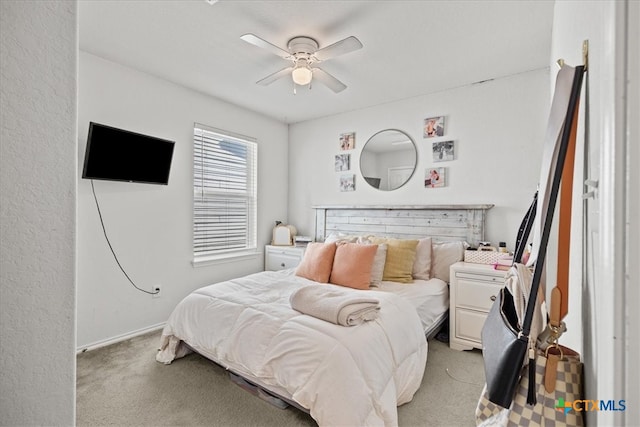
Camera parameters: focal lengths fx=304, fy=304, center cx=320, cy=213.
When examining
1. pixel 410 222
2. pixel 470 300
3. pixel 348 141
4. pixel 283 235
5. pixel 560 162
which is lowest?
pixel 470 300

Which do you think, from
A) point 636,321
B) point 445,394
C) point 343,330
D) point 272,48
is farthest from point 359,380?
point 272,48

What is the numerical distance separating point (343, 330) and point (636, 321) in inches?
56.3

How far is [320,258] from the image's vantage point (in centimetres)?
293

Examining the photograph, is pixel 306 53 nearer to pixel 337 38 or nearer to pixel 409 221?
pixel 337 38

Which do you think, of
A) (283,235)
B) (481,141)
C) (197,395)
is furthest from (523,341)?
(283,235)

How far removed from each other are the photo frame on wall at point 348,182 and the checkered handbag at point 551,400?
3.44 m

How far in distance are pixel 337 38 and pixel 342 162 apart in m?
A: 1.92

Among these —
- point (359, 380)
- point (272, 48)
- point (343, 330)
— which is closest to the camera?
point (359, 380)

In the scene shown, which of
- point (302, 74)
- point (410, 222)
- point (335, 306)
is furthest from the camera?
point (410, 222)

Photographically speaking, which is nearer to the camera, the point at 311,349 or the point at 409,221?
the point at 311,349

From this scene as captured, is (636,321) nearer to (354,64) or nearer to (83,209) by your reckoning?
(354,64)

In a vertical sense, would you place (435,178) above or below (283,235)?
above

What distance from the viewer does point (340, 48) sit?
2.15 m

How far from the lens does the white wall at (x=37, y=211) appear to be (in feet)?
1.97
